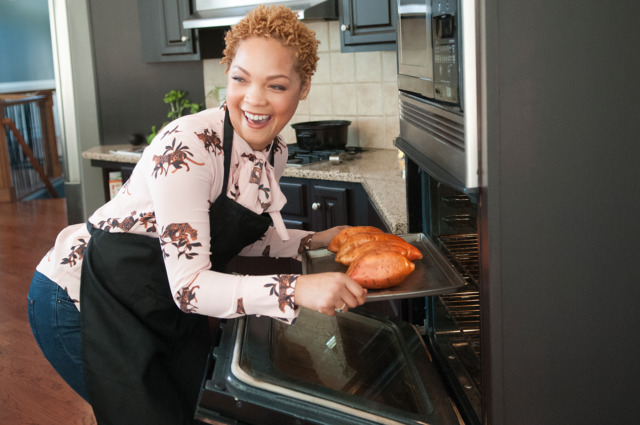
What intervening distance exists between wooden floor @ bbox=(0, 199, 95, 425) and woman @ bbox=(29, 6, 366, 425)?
1405mm

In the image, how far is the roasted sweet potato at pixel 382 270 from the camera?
1.15 metres

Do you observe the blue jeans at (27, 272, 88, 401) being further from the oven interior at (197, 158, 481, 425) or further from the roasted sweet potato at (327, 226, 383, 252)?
the roasted sweet potato at (327, 226, 383, 252)

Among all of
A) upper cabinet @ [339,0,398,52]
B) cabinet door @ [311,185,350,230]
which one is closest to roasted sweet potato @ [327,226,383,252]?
cabinet door @ [311,185,350,230]

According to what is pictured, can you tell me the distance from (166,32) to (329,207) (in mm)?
1634

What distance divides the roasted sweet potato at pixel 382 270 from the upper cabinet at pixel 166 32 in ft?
9.70

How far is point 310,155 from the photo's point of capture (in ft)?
10.9

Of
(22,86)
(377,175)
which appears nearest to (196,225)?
(377,175)

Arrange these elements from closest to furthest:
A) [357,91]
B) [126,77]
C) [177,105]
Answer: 1. [357,91]
2. [177,105]
3. [126,77]

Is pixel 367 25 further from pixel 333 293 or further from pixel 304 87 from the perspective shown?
pixel 333 293

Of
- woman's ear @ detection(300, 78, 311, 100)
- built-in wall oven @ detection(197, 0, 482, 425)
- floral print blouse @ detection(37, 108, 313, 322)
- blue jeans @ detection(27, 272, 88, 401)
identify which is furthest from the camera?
blue jeans @ detection(27, 272, 88, 401)

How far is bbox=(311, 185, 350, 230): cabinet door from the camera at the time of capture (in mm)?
3031

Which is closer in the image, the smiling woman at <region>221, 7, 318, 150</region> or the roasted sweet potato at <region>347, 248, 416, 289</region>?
the roasted sweet potato at <region>347, 248, 416, 289</region>

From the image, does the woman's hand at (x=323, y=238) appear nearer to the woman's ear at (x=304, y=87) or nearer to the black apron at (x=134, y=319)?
the black apron at (x=134, y=319)

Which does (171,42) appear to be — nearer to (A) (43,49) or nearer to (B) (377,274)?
(B) (377,274)
